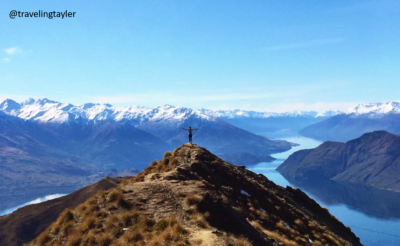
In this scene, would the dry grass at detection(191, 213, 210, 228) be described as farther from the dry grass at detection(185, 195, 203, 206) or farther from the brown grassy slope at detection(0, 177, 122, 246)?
the brown grassy slope at detection(0, 177, 122, 246)

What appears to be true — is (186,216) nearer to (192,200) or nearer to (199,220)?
(199,220)

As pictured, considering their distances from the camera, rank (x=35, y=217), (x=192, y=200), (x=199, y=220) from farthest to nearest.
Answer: (x=35, y=217) → (x=192, y=200) → (x=199, y=220)

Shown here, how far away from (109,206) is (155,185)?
4.76m

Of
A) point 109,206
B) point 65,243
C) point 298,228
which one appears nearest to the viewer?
point 65,243

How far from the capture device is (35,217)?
115 m

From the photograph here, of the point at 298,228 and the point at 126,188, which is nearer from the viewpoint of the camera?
the point at 126,188

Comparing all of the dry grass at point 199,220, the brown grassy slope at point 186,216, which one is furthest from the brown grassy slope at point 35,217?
the dry grass at point 199,220

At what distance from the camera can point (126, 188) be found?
27.4 meters

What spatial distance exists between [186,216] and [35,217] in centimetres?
12015

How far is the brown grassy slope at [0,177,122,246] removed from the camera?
4218 inches

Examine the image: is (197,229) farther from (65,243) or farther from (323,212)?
(323,212)

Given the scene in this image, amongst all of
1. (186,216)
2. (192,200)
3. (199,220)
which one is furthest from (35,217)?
(199,220)

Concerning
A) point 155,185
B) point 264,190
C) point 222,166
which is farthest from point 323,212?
point 155,185

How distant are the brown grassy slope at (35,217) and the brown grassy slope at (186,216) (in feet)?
272
